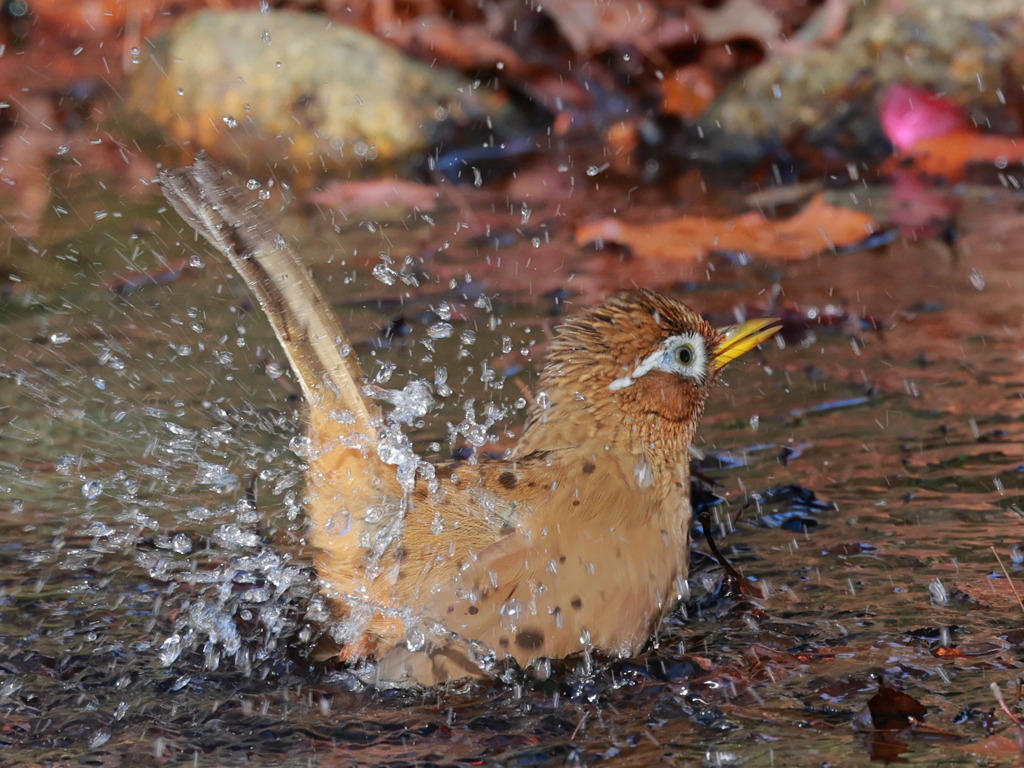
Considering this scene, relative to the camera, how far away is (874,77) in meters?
9.91

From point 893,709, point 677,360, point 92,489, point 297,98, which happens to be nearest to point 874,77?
point 297,98

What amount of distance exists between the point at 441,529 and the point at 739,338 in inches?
50.1

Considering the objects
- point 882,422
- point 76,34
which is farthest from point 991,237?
point 76,34

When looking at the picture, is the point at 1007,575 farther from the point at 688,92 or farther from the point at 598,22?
the point at 598,22

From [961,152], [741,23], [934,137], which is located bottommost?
[961,152]

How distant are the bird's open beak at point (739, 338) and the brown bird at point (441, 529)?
560 mm

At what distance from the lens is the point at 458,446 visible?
18.4 ft

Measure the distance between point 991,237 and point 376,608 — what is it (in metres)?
5.24

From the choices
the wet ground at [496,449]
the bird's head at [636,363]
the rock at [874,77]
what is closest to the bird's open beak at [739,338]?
the bird's head at [636,363]

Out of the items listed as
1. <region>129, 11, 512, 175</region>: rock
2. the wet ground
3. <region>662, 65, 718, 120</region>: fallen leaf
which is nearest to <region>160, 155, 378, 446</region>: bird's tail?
the wet ground

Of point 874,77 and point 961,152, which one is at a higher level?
point 874,77

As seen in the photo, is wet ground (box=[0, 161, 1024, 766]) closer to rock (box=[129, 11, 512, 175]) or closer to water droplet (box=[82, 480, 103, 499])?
water droplet (box=[82, 480, 103, 499])

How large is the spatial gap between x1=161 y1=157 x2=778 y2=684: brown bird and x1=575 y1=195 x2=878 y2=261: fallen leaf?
3.95 m

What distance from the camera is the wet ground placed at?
3.82 metres
